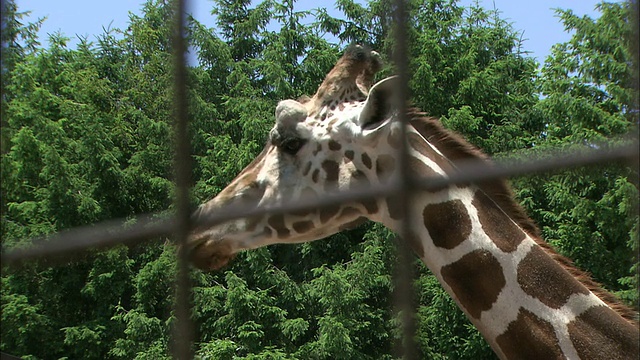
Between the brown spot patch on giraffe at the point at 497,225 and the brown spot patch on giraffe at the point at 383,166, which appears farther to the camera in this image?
the brown spot patch on giraffe at the point at 383,166

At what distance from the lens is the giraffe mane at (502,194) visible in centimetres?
116

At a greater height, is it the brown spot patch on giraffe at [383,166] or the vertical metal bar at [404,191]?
the brown spot patch on giraffe at [383,166]

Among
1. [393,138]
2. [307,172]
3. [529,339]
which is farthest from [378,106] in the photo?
[529,339]

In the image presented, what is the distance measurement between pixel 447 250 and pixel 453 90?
4.52 meters

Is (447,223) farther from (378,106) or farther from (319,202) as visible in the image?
(319,202)

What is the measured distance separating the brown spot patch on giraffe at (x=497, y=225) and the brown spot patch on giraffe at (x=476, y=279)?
2 cm

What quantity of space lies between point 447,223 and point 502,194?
10 centimetres

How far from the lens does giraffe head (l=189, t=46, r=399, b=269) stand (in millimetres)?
1452

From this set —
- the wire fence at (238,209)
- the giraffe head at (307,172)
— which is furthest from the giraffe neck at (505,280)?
the wire fence at (238,209)

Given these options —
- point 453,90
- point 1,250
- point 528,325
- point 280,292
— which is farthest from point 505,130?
point 1,250

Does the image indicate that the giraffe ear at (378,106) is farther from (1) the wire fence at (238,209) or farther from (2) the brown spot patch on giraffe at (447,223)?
(1) the wire fence at (238,209)

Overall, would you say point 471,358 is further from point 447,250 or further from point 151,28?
point 447,250

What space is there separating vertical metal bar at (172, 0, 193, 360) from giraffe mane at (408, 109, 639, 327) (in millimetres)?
673

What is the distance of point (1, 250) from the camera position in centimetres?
70
